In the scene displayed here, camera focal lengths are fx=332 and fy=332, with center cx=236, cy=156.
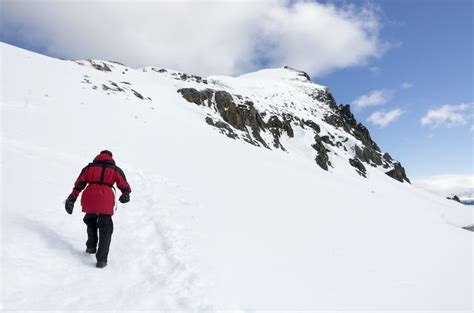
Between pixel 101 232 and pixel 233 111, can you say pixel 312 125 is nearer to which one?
pixel 233 111

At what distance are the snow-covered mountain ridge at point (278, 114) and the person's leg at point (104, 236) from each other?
30.0 m

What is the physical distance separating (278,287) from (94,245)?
341 centimetres

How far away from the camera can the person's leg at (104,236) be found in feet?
18.5

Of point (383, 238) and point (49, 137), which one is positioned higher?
point (49, 137)

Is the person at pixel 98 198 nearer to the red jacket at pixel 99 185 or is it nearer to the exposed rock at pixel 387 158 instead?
the red jacket at pixel 99 185

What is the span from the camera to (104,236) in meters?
5.81

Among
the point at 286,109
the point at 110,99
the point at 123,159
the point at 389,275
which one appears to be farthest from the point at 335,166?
the point at 389,275

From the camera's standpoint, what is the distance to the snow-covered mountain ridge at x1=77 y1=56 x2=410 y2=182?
52156 mm

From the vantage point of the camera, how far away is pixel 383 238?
10680mm

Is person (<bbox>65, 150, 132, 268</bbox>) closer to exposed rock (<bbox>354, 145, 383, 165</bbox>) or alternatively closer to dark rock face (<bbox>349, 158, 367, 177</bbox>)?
dark rock face (<bbox>349, 158, 367, 177</bbox>)

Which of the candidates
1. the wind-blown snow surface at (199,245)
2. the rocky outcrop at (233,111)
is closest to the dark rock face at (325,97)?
the rocky outcrop at (233,111)

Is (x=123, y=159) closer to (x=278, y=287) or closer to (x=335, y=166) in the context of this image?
(x=278, y=287)

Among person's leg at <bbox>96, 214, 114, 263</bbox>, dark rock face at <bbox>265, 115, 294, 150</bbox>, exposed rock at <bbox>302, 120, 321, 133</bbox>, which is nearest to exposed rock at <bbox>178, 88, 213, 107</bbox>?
dark rock face at <bbox>265, 115, 294, 150</bbox>

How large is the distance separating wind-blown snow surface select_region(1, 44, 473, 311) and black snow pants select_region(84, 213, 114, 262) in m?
0.26
